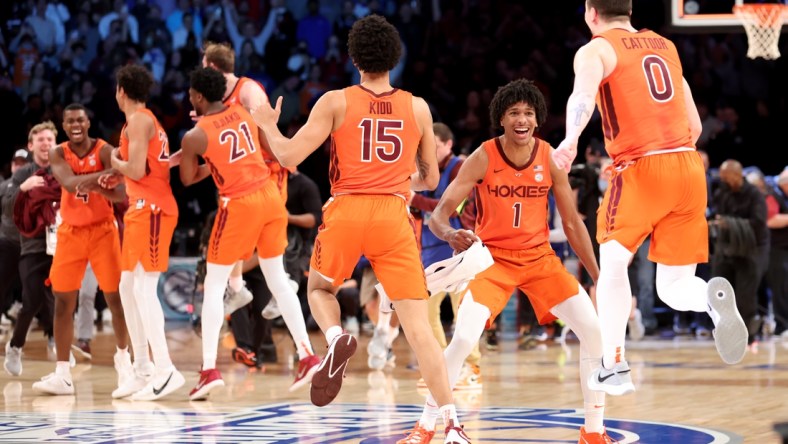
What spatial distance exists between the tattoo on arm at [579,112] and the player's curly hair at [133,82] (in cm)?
374

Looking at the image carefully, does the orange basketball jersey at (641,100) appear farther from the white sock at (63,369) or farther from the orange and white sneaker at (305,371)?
the white sock at (63,369)

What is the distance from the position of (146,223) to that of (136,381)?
113cm

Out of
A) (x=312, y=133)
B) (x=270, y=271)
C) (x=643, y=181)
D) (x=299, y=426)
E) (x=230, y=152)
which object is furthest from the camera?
(x=270, y=271)

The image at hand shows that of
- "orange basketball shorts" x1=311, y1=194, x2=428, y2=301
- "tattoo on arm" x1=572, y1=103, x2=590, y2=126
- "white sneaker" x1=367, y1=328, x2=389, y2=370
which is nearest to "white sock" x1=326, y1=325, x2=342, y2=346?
"orange basketball shorts" x1=311, y1=194, x2=428, y2=301

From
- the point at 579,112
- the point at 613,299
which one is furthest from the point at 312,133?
the point at 613,299

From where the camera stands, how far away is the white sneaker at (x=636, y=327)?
1335 cm

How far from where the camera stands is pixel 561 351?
12242 millimetres

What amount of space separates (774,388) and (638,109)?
3731mm

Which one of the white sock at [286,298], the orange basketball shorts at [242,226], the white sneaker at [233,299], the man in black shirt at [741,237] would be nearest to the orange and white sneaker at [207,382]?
the white sock at [286,298]

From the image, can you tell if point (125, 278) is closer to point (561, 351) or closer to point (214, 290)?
point (214, 290)

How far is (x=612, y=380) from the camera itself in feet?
19.2

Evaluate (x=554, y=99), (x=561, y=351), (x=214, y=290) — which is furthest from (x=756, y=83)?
(x=214, y=290)

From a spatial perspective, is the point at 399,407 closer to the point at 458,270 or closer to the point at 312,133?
the point at 458,270

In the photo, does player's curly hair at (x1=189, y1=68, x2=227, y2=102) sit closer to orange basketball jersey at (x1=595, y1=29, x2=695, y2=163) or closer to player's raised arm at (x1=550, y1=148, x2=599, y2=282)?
player's raised arm at (x1=550, y1=148, x2=599, y2=282)
